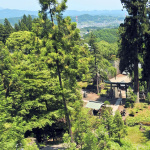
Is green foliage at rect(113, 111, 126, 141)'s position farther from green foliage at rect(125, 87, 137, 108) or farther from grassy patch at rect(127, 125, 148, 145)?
green foliage at rect(125, 87, 137, 108)

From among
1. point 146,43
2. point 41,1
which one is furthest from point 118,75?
point 41,1

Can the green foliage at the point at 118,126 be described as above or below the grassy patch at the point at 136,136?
above

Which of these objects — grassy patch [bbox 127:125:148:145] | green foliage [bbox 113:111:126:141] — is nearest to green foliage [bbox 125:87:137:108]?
grassy patch [bbox 127:125:148:145]

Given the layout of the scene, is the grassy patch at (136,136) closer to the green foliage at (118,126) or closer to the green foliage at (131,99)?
the green foliage at (118,126)

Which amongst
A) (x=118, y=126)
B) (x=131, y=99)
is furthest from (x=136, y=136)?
(x=131, y=99)

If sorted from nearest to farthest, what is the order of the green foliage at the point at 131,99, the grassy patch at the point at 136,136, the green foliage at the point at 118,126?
1. the green foliage at the point at 118,126
2. the grassy patch at the point at 136,136
3. the green foliage at the point at 131,99

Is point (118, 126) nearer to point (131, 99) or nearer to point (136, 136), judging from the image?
point (136, 136)

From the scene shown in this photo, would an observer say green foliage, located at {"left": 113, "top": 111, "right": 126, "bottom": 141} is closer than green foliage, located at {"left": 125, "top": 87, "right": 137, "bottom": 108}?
Yes

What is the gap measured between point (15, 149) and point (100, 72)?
24309 mm

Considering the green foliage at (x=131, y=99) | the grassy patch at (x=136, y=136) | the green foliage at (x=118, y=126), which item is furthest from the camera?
the green foliage at (x=131, y=99)

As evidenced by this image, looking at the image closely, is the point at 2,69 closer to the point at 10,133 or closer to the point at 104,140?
the point at 10,133

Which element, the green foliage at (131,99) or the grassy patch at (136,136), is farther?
the green foliage at (131,99)

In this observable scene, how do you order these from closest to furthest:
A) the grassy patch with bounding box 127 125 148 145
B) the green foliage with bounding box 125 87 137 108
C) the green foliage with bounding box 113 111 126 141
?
the green foliage with bounding box 113 111 126 141, the grassy patch with bounding box 127 125 148 145, the green foliage with bounding box 125 87 137 108

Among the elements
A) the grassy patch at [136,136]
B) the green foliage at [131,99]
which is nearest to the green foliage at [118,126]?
the grassy patch at [136,136]
